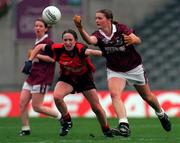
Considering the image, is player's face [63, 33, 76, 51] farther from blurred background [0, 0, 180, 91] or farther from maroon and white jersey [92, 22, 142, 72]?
blurred background [0, 0, 180, 91]

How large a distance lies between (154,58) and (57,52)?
15362 mm

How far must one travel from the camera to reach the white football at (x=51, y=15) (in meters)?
12.6

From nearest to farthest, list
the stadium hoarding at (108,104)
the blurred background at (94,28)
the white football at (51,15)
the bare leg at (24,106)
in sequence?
the white football at (51,15) < the bare leg at (24,106) < the stadium hoarding at (108,104) < the blurred background at (94,28)

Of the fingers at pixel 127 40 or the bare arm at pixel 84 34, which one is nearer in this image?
the bare arm at pixel 84 34

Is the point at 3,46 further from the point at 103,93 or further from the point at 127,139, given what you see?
the point at 127,139

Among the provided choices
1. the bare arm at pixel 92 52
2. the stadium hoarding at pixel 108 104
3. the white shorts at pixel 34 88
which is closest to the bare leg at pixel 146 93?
the bare arm at pixel 92 52

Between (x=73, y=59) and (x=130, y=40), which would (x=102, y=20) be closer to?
(x=130, y=40)

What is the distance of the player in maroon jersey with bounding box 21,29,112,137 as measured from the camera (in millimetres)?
12258

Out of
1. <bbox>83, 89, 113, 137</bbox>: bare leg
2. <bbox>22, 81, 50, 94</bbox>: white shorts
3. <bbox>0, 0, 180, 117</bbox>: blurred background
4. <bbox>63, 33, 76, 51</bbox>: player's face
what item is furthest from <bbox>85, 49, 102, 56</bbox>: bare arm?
<bbox>0, 0, 180, 117</bbox>: blurred background

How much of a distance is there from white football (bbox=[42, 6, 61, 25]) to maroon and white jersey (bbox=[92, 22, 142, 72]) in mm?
788

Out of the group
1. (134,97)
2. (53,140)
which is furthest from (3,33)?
(53,140)

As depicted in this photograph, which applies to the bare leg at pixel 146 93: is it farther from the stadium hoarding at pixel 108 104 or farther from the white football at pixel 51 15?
the stadium hoarding at pixel 108 104

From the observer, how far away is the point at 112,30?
39.9 ft

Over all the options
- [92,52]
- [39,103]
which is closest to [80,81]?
[92,52]
